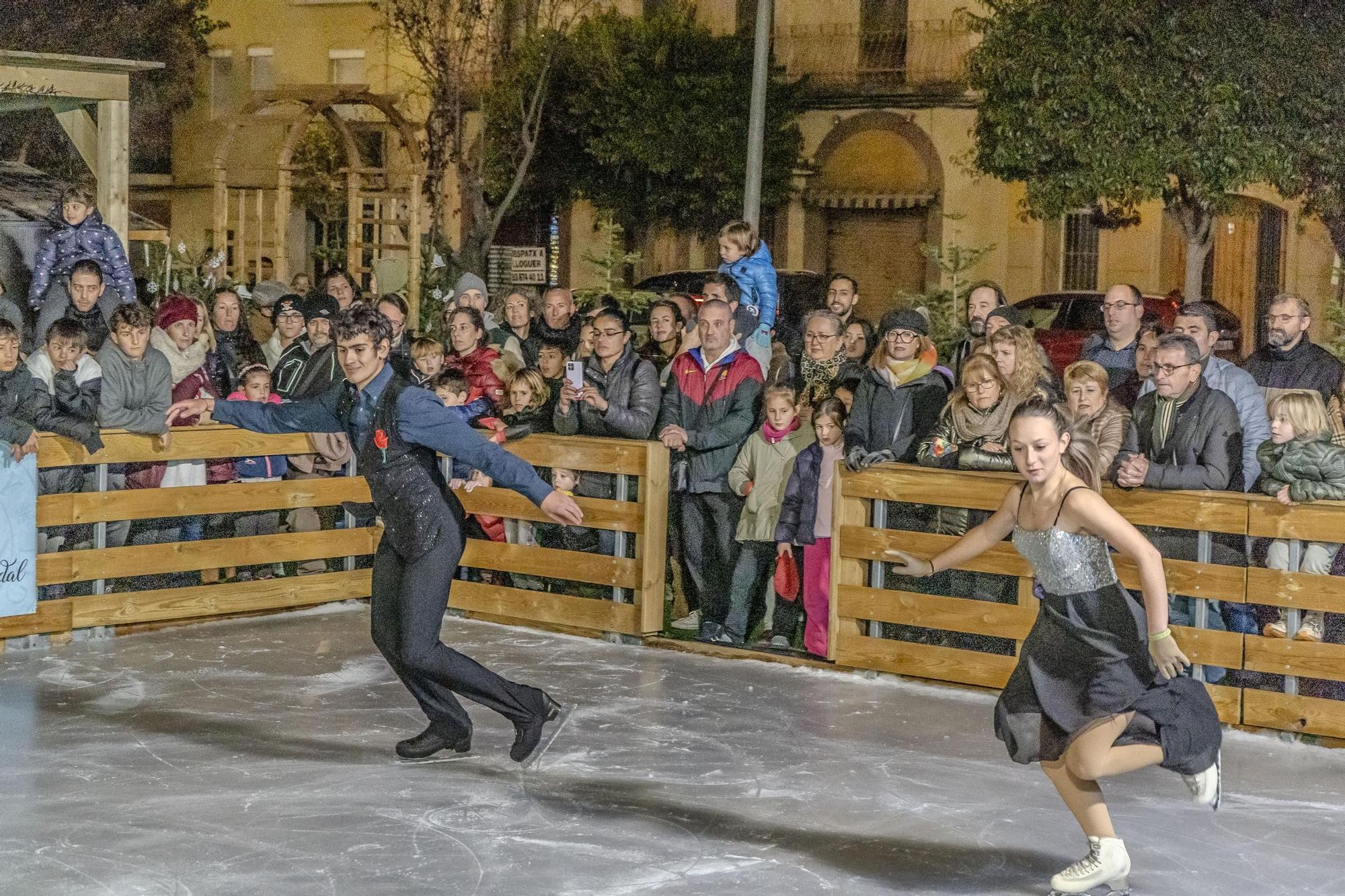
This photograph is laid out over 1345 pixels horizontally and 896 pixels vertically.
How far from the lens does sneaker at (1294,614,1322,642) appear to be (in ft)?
26.4

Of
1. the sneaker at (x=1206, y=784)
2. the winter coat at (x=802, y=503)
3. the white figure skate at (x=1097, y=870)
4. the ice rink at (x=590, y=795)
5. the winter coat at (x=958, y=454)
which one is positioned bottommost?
the ice rink at (x=590, y=795)

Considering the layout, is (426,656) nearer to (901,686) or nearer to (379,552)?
(379,552)

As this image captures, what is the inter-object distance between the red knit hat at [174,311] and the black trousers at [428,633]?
14.9 feet

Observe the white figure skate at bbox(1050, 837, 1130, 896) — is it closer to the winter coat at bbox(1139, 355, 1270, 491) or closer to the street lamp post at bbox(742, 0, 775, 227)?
the winter coat at bbox(1139, 355, 1270, 491)

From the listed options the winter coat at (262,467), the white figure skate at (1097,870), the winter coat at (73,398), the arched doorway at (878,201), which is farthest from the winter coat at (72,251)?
the arched doorway at (878,201)

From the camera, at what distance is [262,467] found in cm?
1072

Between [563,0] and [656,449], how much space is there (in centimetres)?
2259

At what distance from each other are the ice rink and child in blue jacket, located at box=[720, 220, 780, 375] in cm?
251

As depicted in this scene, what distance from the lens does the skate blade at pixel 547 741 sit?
7.45m

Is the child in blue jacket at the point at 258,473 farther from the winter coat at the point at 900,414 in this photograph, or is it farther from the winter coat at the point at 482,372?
the winter coat at the point at 900,414

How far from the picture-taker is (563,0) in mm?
31062

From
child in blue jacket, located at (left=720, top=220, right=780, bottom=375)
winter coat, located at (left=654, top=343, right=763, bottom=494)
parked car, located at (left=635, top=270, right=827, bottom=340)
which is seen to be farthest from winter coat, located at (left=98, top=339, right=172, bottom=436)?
parked car, located at (left=635, top=270, right=827, bottom=340)

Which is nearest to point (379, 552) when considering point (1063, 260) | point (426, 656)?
point (426, 656)

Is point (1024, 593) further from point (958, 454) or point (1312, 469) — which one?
point (1312, 469)
